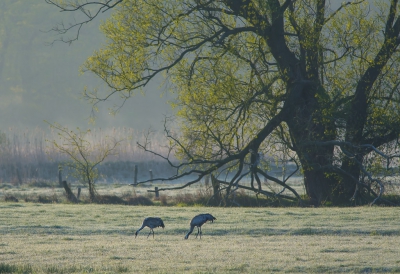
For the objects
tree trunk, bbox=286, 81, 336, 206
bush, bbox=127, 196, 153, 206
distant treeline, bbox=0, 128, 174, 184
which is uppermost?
distant treeline, bbox=0, 128, 174, 184

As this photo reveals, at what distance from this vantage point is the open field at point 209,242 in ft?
42.3

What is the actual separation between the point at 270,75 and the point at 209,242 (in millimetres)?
14258

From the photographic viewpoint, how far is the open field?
507 inches

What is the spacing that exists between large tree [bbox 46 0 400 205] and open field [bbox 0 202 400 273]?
306 cm

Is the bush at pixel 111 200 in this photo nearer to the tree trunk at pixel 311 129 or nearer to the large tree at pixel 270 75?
the large tree at pixel 270 75

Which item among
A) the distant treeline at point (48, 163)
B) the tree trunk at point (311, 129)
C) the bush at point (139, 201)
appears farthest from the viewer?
the distant treeline at point (48, 163)

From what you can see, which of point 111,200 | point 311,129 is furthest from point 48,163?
point 311,129

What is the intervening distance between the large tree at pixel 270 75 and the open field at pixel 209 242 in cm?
306

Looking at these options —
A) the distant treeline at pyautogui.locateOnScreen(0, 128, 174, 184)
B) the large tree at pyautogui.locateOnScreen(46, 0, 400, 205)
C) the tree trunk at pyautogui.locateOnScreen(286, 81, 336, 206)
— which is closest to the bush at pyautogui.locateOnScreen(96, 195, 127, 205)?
the large tree at pyautogui.locateOnScreen(46, 0, 400, 205)

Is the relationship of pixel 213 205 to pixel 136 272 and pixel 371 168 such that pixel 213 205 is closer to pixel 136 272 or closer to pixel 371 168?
pixel 371 168

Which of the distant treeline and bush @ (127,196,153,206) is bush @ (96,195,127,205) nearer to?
bush @ (127,196,153,206)

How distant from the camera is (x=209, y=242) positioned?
17188mm

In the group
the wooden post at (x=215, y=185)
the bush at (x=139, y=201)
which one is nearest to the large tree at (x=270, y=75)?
the wooden post at (x=215, y=185)

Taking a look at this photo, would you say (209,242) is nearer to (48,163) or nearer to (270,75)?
(270,75)
